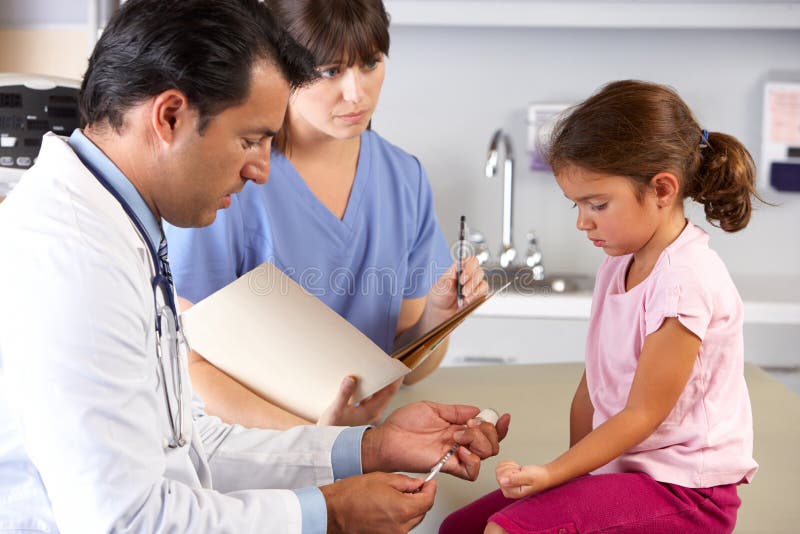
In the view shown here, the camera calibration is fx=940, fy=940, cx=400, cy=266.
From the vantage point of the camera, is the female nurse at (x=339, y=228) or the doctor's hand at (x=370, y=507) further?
the female nurse at (x=339, y=228)

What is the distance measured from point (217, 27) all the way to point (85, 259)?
0.29 meters

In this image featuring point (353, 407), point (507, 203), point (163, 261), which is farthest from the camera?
point (507, 203)

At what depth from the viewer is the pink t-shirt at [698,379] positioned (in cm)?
123

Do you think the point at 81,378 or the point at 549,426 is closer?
the point at 81,378

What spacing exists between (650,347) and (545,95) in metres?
2.20

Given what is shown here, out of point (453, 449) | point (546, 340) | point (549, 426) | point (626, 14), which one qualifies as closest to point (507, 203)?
point (546, 340)

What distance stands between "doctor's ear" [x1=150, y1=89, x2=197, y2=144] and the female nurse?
0.53 metres

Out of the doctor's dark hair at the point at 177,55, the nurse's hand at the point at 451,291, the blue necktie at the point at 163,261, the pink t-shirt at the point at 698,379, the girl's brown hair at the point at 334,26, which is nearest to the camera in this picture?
the doctor's dark hair at the point at 177,55

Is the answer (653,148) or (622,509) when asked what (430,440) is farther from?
(653,148)

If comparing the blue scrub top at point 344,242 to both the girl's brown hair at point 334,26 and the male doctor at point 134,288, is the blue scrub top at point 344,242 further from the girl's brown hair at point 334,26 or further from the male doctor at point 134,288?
the male doctor at point 134,288

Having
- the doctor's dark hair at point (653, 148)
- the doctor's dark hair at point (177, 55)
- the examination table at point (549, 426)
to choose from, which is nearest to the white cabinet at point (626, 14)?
the examination table at point (549, 426)

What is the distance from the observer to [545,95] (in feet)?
10.8

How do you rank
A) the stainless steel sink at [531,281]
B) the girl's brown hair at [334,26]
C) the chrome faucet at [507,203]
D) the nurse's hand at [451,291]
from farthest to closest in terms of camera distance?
the chrome faucet at [507,203] → the stainless steel sink at [531,281] → the nurse's hand at [451,291] → the girl's brown hair at [334,26]

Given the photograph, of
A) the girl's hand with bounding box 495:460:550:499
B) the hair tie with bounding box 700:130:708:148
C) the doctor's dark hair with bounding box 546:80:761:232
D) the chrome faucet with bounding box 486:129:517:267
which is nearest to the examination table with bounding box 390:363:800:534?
the girl's hand with bounding box 495:460:550:499
